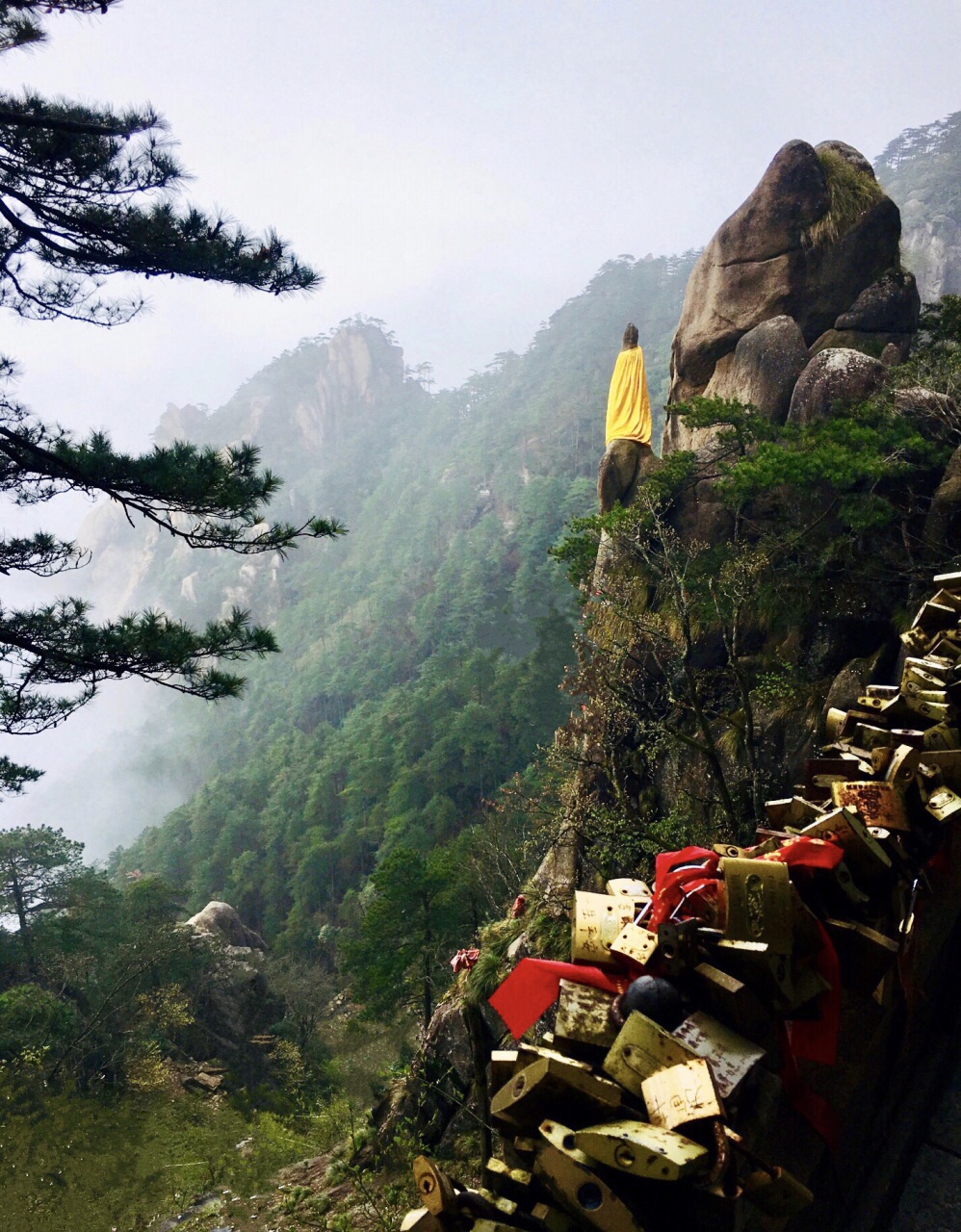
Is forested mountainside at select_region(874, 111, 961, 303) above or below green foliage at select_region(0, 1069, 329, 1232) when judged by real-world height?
above

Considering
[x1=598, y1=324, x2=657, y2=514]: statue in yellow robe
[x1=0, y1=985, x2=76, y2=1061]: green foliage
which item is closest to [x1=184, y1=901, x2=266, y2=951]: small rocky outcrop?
[x1=0, y1=985, x2=76, y2=1061]: green foliage

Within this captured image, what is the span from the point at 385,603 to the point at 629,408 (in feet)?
115

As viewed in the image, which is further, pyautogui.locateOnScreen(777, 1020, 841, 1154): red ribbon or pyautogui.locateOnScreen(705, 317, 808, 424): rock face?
pyautogui.locateOnScreen(705, 317, 808, 424): rock face

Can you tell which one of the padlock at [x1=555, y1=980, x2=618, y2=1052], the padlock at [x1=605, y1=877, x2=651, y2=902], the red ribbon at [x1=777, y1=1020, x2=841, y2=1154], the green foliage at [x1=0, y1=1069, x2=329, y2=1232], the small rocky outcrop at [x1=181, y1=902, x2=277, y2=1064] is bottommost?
the small rocky outcrop at [x1=181, y1=902, x2=277, y2=1064]

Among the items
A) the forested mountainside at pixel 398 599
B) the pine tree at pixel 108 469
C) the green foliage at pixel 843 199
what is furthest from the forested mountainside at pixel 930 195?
the pine tree at pixel 108 469

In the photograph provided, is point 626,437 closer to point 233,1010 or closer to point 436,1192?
point 436,1192

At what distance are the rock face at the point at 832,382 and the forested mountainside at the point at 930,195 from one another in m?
34.3

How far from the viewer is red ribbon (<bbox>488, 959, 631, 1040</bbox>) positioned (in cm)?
121

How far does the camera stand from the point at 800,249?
13.0m

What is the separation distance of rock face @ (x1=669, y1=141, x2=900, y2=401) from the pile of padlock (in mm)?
13543

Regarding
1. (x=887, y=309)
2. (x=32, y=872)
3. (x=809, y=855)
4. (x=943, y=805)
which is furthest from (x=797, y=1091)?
(x=32, y=872)

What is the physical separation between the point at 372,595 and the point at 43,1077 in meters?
39.0

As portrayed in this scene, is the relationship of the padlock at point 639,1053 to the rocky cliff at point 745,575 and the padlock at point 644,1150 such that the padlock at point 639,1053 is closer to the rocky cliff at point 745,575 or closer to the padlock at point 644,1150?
the padlock at point 644,1150

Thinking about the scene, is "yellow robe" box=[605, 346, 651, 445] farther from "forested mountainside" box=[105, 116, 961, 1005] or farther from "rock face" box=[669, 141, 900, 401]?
"forested mountainside" box=[105, 116, 961, 1005]
